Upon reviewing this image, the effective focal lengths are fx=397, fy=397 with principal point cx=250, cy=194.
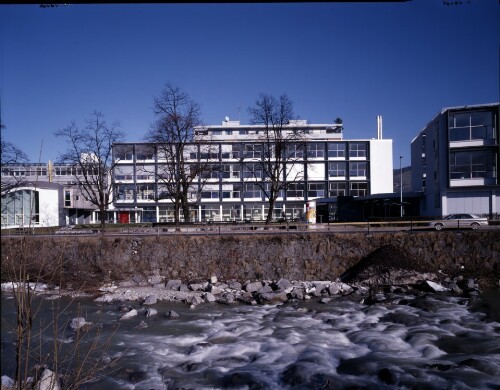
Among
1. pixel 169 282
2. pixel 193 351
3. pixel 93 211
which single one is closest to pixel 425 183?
Answer: pixel 169 282

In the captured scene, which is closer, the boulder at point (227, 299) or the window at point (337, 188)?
the boulder at point (227, 299)

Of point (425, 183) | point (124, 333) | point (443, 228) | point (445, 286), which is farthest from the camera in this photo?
point (425, 183)

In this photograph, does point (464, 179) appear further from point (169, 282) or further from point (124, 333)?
point (124, 333)

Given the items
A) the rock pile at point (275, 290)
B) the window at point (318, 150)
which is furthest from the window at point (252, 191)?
the rock pile at point (275, 290)

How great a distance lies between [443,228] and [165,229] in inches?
739

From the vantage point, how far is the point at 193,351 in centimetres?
1145

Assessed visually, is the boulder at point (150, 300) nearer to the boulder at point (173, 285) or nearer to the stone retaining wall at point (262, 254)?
the boulder at point (173, 285)

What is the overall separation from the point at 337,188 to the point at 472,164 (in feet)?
79.8

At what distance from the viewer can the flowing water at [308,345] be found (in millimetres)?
9312

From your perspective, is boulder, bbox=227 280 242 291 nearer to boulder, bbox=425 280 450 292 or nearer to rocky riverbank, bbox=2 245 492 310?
rocky riverbank, bbox=2 245 492 310

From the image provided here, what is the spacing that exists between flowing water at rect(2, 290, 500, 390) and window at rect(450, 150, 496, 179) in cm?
1976

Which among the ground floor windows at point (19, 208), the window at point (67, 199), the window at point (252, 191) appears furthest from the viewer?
the window at point (252, 191)

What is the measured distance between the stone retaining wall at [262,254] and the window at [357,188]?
35.6 metres

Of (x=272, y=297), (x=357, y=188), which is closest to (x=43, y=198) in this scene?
(x=272, y=297)
